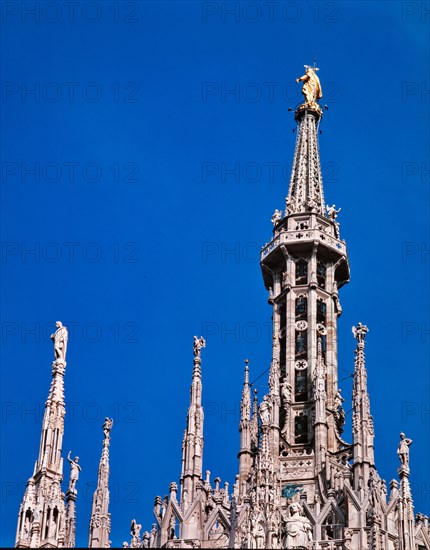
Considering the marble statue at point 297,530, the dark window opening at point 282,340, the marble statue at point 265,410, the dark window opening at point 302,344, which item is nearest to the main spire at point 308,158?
the dark window opening at point 282,340

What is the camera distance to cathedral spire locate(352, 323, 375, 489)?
8131cm

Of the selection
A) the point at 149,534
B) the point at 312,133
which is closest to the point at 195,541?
the point at 149,534

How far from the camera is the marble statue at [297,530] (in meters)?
76.2

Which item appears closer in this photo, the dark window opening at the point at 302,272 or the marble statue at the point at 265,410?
the marble statue at the point at 265,410

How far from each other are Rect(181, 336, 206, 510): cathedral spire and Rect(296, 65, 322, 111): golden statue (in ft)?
89.0

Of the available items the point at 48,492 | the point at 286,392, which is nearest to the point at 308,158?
the point at 286,392

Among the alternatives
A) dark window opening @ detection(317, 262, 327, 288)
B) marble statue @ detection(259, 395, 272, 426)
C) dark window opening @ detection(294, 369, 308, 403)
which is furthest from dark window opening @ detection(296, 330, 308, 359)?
marble statue @ detection(259, 395, 272, 426)

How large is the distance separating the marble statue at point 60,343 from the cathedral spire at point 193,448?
67.7 feet

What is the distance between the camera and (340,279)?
9806cm

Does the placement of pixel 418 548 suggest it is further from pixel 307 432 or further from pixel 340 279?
pixel 340 279

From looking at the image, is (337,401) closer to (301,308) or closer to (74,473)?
(301,308)

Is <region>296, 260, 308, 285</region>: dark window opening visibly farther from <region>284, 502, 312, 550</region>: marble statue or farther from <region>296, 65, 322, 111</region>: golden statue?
<region>284, 502, 312, 550</region>: marble statue

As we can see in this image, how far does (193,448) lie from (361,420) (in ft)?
26.4

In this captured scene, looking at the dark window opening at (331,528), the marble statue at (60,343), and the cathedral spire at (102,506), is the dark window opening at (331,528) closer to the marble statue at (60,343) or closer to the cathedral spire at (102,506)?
the cathedral spire at (102,506)
